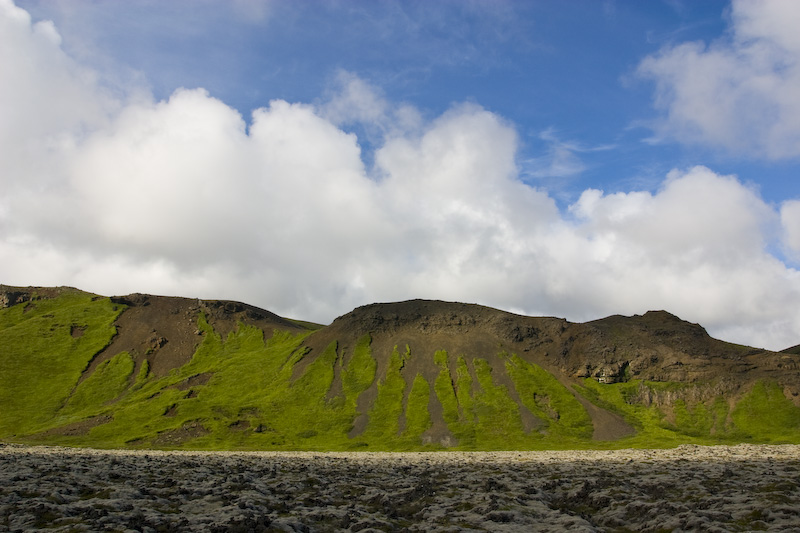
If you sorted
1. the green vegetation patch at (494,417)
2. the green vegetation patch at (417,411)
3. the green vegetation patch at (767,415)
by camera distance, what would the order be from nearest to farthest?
1. the green vegetation patch at (767,415)
2. the green vegetation patch at (494,417)
3. the green vegetation patch at (417,411)

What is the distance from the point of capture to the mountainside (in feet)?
435

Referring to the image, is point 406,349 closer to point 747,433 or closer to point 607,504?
point 747,433

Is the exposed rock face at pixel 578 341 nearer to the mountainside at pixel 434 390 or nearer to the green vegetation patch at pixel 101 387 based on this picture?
the mountainside at pixel 434 390

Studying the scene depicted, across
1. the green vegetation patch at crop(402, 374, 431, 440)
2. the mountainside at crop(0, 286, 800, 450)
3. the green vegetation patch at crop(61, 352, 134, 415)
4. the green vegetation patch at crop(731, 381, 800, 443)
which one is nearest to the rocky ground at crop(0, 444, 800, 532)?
the mountainside at crop(0, 286, 800, 450)

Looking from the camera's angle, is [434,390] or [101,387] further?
[101,387]

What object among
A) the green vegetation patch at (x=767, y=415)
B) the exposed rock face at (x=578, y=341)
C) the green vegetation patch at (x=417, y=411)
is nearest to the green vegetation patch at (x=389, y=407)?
the green vegetation patch at (x=417, y=411)

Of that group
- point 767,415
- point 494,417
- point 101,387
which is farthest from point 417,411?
point 101,387

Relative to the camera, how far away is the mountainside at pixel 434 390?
133 metres

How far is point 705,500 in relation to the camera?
30.0 meters

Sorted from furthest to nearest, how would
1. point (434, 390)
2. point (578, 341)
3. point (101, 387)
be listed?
point (101, 387), point (578, 341), point (434, 390)

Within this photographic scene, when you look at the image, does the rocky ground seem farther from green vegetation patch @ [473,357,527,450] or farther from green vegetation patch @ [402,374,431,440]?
green vegetation patch @ [402,374,431,440]

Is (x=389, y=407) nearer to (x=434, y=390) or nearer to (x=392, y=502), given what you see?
(x=434, y=390)

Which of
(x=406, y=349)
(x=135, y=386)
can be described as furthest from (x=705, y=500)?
(x=135, y=386)

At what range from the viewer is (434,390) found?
6107 inches
